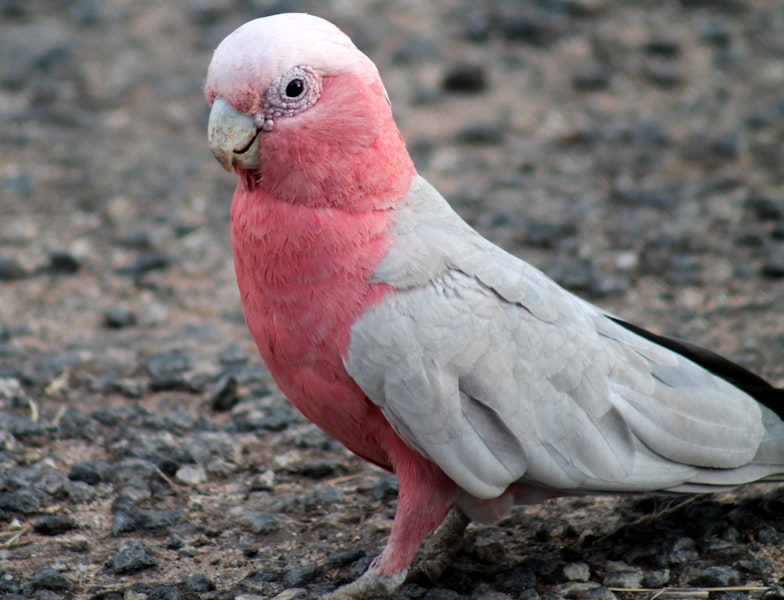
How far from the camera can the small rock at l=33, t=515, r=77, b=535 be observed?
15.3 ft

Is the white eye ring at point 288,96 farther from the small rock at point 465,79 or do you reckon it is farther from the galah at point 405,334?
the small rock at point 465,79

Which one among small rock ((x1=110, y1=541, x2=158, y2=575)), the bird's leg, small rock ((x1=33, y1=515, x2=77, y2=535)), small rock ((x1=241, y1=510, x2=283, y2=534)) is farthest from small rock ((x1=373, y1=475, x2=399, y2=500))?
small rock ((x1=33, y1=515, x2=77, y2=535))

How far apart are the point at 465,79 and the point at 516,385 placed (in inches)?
229

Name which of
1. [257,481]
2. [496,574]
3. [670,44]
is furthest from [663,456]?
[670,44]

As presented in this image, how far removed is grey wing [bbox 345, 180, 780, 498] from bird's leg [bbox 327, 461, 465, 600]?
21 centimetres

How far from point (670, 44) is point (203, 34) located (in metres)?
4.65

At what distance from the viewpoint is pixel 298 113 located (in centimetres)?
400

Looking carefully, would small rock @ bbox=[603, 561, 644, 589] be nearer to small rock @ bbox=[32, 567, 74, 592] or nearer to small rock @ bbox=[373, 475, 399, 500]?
small rock @ bbox=[373, 475, 399, 500]

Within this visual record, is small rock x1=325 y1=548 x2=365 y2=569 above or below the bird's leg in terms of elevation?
below

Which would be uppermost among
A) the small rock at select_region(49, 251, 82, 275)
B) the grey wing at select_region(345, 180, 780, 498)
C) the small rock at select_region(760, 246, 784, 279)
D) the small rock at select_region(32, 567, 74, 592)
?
the small rock at select_region(760, 246, 784, 279)

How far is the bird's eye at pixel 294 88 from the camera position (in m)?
3.98

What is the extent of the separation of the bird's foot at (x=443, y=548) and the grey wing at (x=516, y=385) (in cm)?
63

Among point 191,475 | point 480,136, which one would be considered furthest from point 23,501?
point 480,136

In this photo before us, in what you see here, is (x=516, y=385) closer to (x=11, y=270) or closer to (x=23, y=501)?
(x=23, y=501)
